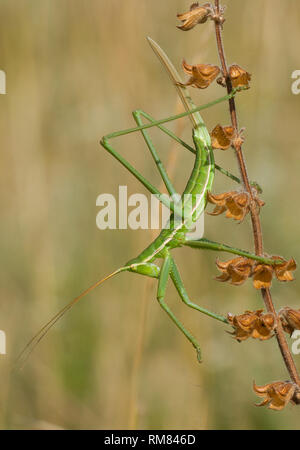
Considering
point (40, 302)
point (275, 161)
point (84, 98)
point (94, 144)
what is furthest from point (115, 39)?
point (40, 302)

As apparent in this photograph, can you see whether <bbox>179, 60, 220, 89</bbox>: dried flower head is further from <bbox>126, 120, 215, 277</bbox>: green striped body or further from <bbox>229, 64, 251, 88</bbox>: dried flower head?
<bbox>126, 120, 215, 277</bbox>: green striped body

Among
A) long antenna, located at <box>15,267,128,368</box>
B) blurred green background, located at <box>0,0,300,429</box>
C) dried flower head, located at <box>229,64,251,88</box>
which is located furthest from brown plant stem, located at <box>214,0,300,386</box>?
blurred green background, located at <box>0,0,300,429</box>

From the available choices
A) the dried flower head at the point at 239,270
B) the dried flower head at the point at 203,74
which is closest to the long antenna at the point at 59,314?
the dried flower head at the point at 239,270

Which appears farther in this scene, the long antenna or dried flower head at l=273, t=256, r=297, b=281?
the long antenna

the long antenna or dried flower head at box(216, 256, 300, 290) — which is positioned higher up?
dried flower head at box(216, 256, 300, 290)

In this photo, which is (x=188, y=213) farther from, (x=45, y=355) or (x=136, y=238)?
(x=45, y=355)

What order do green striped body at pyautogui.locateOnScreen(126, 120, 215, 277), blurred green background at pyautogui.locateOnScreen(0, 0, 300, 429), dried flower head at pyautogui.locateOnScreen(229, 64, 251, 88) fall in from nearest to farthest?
dried flower head at pyautogui.locateOnScreen(229, 64, 251, 88) → green striped body at pyautogui.locateOnScreen(126, 120, 215, 277) → blurred green background at pyautogui.locateOnScreen(0, 0, 300, 429)

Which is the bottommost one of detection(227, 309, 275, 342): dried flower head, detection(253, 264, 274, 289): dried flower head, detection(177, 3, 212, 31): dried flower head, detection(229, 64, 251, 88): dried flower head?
detection(227, 309, 275, 342): dried flower head
